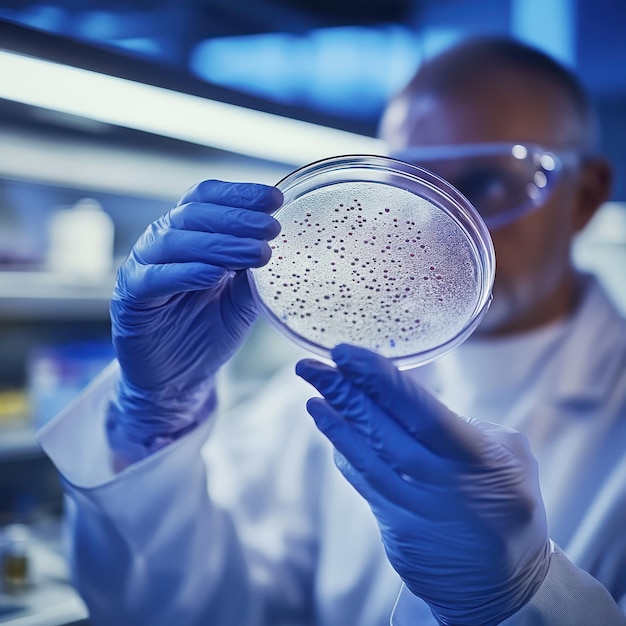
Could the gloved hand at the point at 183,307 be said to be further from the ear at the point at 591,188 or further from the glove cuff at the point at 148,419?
the ear at the point at 591,188

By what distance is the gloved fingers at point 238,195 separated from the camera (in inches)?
27.9

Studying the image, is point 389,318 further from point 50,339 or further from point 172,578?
point 50,339

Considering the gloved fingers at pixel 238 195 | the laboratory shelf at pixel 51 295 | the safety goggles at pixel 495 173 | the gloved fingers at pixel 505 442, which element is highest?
the safety goggles at pixel 495 173

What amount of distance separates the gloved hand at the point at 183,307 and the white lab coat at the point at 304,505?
0.20 ft

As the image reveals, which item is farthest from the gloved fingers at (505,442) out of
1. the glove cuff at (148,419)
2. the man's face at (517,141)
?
the man's face at (517,141)

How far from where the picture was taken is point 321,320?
75cm

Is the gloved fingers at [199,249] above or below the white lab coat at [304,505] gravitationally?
above

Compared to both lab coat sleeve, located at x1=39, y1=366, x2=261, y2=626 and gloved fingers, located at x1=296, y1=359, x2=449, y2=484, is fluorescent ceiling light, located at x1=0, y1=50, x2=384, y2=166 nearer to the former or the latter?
lab coat sleeve, located at x1=39, y1=366, x2=261, y2=626

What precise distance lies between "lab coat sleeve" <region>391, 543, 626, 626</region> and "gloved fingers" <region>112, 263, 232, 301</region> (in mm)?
503

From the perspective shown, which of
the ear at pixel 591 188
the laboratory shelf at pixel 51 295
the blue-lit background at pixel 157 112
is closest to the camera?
the blue-lit background at pixel 157 112

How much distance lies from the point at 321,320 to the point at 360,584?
0.72 metres

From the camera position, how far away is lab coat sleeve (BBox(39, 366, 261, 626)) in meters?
0.98

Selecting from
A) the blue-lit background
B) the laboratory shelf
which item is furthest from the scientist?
the laboratory shelf

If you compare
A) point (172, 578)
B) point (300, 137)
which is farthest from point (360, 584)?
point (300, 137)
